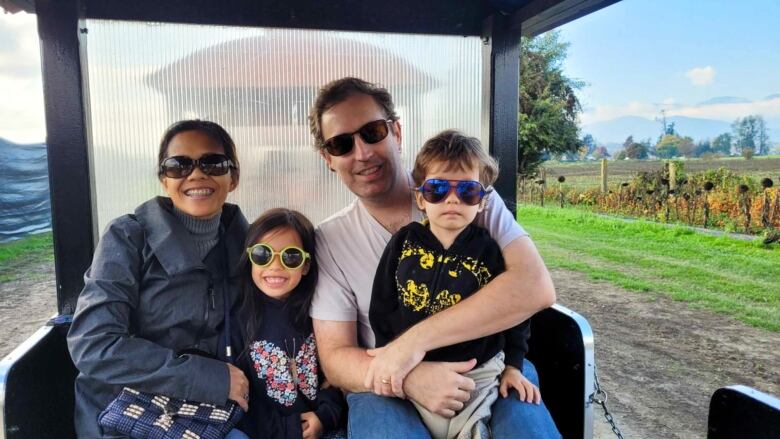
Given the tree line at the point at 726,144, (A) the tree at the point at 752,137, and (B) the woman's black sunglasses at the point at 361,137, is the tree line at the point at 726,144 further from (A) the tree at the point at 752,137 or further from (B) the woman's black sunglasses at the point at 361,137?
(B) the woman's black sunglasses at the point at 361,137

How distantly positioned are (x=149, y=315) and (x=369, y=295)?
772 mm

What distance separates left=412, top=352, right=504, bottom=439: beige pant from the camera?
1.80 metres

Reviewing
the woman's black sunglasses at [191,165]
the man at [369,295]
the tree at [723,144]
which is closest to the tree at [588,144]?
the tree at [723,144]

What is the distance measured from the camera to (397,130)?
7.57 feet

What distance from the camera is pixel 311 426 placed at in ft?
6.53

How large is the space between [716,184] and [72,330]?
12189 mm

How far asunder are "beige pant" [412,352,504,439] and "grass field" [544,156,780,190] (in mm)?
10985

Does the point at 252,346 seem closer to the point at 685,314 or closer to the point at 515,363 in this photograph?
the point at 515,363

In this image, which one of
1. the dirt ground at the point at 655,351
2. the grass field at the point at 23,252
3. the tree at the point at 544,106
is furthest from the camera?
the tree at the point at 544,106

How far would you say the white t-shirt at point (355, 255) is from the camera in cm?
206

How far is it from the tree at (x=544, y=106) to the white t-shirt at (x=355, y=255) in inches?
539

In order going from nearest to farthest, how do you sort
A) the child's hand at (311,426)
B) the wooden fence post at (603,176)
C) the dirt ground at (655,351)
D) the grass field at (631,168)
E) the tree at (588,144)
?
1. the child's hand at (311,426)
2. the dirt ground at (655,351)
3. the grass field at (631,168)
4. the wooden fence post at (603,176)
5. the tree at (588,144)

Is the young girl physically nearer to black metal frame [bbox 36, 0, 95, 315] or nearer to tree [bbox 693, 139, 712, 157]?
black metal frame [bbox 36, 0, 95, 315]

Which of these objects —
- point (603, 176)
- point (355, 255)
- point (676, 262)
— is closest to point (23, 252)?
point (355, 255)
